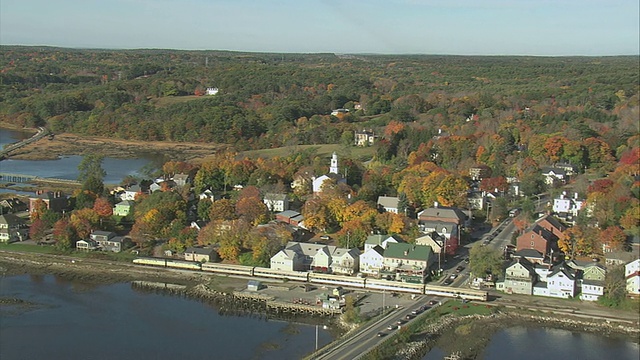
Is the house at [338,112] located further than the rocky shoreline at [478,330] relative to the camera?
Yes

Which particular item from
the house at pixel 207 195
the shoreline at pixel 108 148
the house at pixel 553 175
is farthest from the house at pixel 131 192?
the house at pixel 553 175

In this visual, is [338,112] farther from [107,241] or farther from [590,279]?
[590,279]

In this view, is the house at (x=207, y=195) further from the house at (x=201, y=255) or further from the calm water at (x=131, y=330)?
the calm water at (x=131, y=330)

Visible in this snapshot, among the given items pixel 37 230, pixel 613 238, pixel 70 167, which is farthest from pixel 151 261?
pixel 70 167

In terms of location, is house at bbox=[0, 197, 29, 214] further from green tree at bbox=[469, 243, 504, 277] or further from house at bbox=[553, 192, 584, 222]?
house at bbox=[553, 192, 584, 222]

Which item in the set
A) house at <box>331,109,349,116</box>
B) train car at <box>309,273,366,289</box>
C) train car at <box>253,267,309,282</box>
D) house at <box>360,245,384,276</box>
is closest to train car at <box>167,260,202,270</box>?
train car at <box>253,267,309,282</box>
